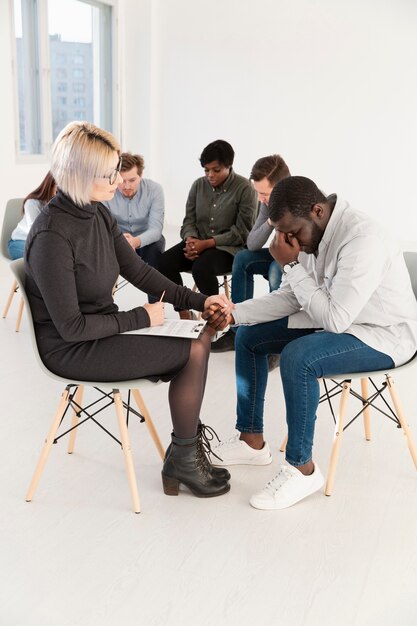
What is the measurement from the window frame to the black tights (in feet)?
14.9

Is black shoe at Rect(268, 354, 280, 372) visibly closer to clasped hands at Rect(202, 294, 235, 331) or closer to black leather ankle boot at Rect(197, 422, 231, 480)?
clasped hands at Rect(202, 294, 235, 331)

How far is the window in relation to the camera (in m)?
6.33

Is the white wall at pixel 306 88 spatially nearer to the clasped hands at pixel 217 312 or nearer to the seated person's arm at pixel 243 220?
the seated person's arm at pixel 243 220

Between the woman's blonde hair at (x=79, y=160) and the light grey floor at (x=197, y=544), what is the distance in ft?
3.24

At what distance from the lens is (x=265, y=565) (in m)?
1.90

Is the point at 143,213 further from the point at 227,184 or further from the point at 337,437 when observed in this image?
the point at 337,437

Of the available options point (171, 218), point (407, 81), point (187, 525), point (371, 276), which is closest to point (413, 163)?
point (407, 81)

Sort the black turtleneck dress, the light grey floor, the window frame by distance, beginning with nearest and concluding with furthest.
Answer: the light grey floor
the black turtleneck dress
the window frame

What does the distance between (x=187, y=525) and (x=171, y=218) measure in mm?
6030

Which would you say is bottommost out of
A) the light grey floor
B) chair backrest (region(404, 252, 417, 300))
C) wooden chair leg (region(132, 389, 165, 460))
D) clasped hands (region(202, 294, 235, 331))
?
the light grey floor

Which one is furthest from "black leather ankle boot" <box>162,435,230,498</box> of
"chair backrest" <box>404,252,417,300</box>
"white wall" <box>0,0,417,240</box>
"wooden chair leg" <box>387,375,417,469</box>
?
"white wall" <box>0,0,417,240</box>

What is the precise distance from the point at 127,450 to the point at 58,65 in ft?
18.7

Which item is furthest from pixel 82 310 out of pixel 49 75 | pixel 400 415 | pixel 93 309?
pixel 49 75

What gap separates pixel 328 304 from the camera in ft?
7.06
